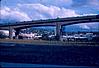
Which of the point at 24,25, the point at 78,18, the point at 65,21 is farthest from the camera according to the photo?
the point at 24,25

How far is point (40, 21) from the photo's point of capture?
80.3m

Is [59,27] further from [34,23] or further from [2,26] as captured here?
[2,26]

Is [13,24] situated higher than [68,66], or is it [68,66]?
[13,24]

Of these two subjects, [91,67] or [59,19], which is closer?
[91,67]

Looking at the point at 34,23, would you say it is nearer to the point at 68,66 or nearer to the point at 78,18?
the point at 78,18

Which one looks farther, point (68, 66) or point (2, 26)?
point (2, 26)

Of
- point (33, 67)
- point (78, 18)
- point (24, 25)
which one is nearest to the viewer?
point (33, 67)

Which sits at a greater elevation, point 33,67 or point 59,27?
point 59,27

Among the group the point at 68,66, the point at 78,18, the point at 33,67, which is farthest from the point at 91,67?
the point at 78,18

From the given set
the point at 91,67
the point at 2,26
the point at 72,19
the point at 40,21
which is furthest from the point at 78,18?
the point at 91,67

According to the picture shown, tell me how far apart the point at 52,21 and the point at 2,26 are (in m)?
15.7

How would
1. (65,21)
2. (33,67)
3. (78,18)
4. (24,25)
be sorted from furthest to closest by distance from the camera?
(24,25)
(65,21)
(78,18)
(33,67)

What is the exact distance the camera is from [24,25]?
83312 millimetres

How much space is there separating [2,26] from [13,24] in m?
3.60
